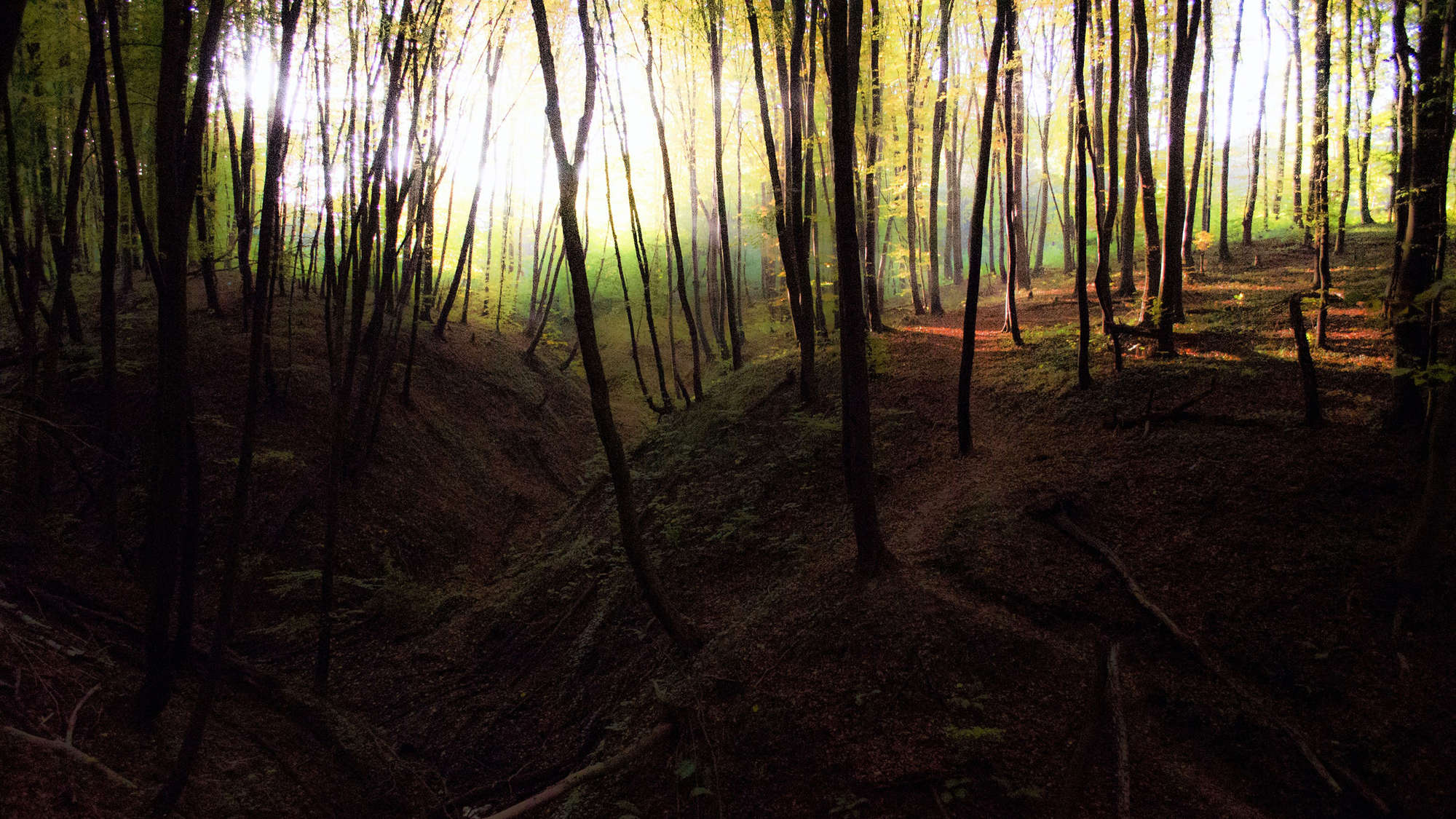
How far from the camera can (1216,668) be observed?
4664mm

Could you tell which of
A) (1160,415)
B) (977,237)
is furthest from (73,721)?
(1160,415)

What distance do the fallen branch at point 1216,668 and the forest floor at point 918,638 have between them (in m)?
0.03

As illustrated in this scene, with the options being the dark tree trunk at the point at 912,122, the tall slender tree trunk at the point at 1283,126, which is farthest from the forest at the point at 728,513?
the tall slender tree trunk at the point at 1283,126

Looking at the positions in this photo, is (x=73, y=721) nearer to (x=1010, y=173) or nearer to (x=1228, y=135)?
(x=1010, y=173)

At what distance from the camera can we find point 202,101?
17.0 ft

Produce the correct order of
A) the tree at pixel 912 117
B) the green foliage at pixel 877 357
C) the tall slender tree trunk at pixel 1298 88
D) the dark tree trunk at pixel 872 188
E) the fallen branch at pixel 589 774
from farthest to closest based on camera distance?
the tall slender tree trunk at pixel 1298 88 → the tree at pixel 912 117 → the dark tree trunk at pixel 872 188 → the green foliage at pixel 877 357 → the fallen branch at pixel 589 774

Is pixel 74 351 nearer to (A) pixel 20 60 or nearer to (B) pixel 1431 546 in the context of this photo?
(A) pixel 20 60

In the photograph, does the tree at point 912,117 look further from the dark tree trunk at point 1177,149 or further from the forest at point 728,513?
the dark tree trunk at point 1177,149

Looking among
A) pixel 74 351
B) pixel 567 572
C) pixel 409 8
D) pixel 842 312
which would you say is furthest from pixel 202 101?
pixel 74 351

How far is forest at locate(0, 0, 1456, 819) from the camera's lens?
14.8ft

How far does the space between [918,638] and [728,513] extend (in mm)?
4294

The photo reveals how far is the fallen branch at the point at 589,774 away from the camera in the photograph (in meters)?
4.70

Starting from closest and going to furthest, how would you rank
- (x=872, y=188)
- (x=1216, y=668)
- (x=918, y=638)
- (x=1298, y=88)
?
(x=1216, y=668), (x=918, y=638), (x=872, y=188), (x=1298, y=88)

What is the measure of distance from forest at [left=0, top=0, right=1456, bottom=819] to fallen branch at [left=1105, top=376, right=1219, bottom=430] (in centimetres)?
4
